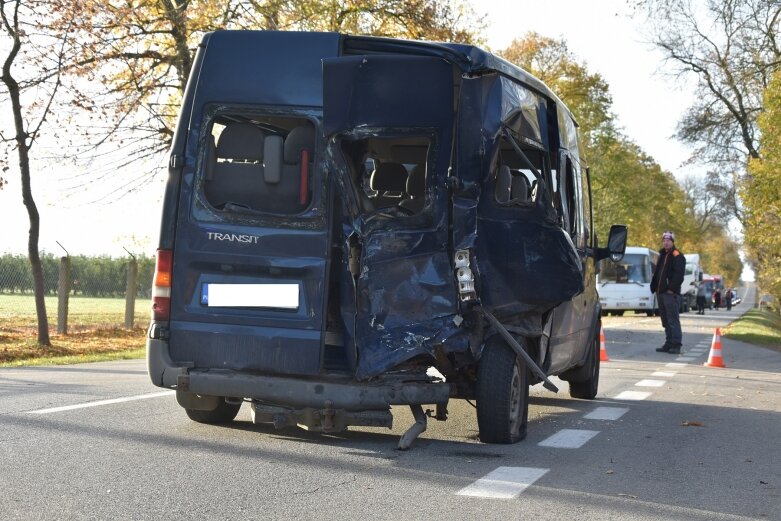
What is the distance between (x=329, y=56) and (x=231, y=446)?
257 centimetres

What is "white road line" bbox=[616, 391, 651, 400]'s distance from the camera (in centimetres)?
1188

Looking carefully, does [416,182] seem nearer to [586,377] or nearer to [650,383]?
[586,377]

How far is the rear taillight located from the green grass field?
1507 centimetres

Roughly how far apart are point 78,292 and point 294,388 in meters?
25.7

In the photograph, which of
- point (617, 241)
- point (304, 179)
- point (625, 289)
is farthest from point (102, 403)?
point (625, 289)

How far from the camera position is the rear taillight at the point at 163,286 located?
7.32 metres

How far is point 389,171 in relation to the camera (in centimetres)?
804

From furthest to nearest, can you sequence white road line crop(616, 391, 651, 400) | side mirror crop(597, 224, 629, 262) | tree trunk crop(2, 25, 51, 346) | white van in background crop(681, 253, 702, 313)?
1. white van in background crop(681, 253, 702, 313)
2. tree trunk crop(2, 25, 51, 346)
3. white road line crop(616, 391, 651, 400)
4. side mirror crop(597, 224, 629, 262)

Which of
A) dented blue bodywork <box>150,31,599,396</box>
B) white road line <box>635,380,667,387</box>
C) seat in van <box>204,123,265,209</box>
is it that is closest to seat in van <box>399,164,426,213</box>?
dented blue bodywork <box>150,31,599,396</box>

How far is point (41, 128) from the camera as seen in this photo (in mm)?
19344

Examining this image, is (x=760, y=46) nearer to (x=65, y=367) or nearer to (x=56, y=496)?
(x=65, y=367)

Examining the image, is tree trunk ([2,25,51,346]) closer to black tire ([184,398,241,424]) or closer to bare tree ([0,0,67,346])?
bare tree ([0,0,67,346])

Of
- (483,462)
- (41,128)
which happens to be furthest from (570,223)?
(41,128)

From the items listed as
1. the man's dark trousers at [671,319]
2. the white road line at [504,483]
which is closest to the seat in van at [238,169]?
the white road line at [504,483]
